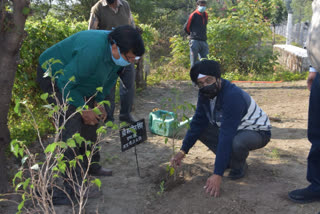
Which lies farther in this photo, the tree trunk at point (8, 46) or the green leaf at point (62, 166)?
the tree trunk at point (8, 46)

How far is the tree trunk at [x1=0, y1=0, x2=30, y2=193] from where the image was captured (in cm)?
282

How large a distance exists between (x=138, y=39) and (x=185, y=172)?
1613 mm

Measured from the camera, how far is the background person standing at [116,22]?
4.71 meters

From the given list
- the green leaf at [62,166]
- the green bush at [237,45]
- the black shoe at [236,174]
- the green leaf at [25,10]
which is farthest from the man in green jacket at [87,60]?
the green bush at [237,45]

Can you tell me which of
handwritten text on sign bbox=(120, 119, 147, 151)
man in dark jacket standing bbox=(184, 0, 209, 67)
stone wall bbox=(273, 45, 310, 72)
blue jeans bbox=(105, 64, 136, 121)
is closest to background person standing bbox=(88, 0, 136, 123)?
blue jeans bbox=(105, 64, 136, 121)

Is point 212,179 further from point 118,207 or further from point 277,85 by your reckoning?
point 277,85

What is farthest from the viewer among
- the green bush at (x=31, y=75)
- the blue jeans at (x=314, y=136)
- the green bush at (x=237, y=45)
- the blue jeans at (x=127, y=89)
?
the green bush at (x=237, y=45)

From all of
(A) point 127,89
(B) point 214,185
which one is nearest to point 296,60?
(A) point 127,89

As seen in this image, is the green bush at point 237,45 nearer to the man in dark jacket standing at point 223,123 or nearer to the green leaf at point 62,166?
the man in dark jacket standing at point 223,123

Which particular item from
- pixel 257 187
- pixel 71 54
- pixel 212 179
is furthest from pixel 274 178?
pixel 71 54

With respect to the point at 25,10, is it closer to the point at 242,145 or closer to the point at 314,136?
the point at 242,145

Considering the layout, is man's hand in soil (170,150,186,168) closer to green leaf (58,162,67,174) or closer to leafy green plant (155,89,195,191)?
leafy green plant (155,89,195,191)

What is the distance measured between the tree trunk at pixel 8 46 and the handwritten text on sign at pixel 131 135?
1.07m

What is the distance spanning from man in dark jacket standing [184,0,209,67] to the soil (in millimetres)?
3272
